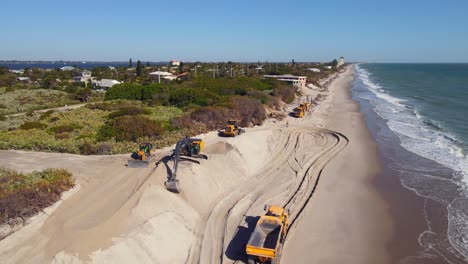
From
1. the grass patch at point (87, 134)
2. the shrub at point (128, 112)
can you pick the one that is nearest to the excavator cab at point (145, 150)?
the grass patch at point (87, 134)

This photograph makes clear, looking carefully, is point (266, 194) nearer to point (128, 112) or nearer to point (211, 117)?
point (211, 117)

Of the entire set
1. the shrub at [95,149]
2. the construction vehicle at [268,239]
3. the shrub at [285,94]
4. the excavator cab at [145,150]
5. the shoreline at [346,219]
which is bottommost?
the shoreline at [346,219]

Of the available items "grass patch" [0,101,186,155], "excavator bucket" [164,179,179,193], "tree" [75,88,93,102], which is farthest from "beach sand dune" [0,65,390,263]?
"tree" [75,88,93,102]

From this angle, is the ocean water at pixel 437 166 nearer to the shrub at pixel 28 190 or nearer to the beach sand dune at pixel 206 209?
the beach sand dune at pixel 206 209

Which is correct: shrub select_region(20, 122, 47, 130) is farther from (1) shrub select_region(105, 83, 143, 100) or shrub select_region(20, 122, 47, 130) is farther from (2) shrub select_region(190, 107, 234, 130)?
(1) shrub select_region(105, 83, 143, 100)

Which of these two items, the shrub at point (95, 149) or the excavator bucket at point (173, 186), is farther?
the shrub at point (95, 149)

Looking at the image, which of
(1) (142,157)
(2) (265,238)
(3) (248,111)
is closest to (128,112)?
(3) (248,111)
